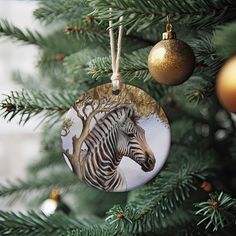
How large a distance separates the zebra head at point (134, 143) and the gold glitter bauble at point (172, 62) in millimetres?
61

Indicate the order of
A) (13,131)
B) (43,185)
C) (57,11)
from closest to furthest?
(57,11) → (43,185) → (13,131)

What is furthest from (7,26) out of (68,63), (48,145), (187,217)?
(187,217)

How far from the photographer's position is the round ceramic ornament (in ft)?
1.48

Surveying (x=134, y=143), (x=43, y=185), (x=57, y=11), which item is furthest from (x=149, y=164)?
(x=43, y=185)

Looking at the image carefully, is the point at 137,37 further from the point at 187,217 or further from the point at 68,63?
the point at 187,217

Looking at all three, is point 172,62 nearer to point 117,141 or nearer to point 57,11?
point 117,141

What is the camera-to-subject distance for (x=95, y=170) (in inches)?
17.9

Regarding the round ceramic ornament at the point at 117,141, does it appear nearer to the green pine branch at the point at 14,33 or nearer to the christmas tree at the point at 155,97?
the christmas tree at the point at 155,97

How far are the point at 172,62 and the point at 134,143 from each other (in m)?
0.09

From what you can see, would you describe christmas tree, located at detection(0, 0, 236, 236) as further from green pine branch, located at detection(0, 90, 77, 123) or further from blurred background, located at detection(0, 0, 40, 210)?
blurred background, located at detection(0, 0, 40, 210)

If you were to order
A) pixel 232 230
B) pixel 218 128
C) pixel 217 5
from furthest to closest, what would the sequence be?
pixel 218 128, pixel 232 230, pixel 217 5

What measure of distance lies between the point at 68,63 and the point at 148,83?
10 centimetres

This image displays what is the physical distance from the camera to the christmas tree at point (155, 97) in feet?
1.32

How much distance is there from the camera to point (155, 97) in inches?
22.1
